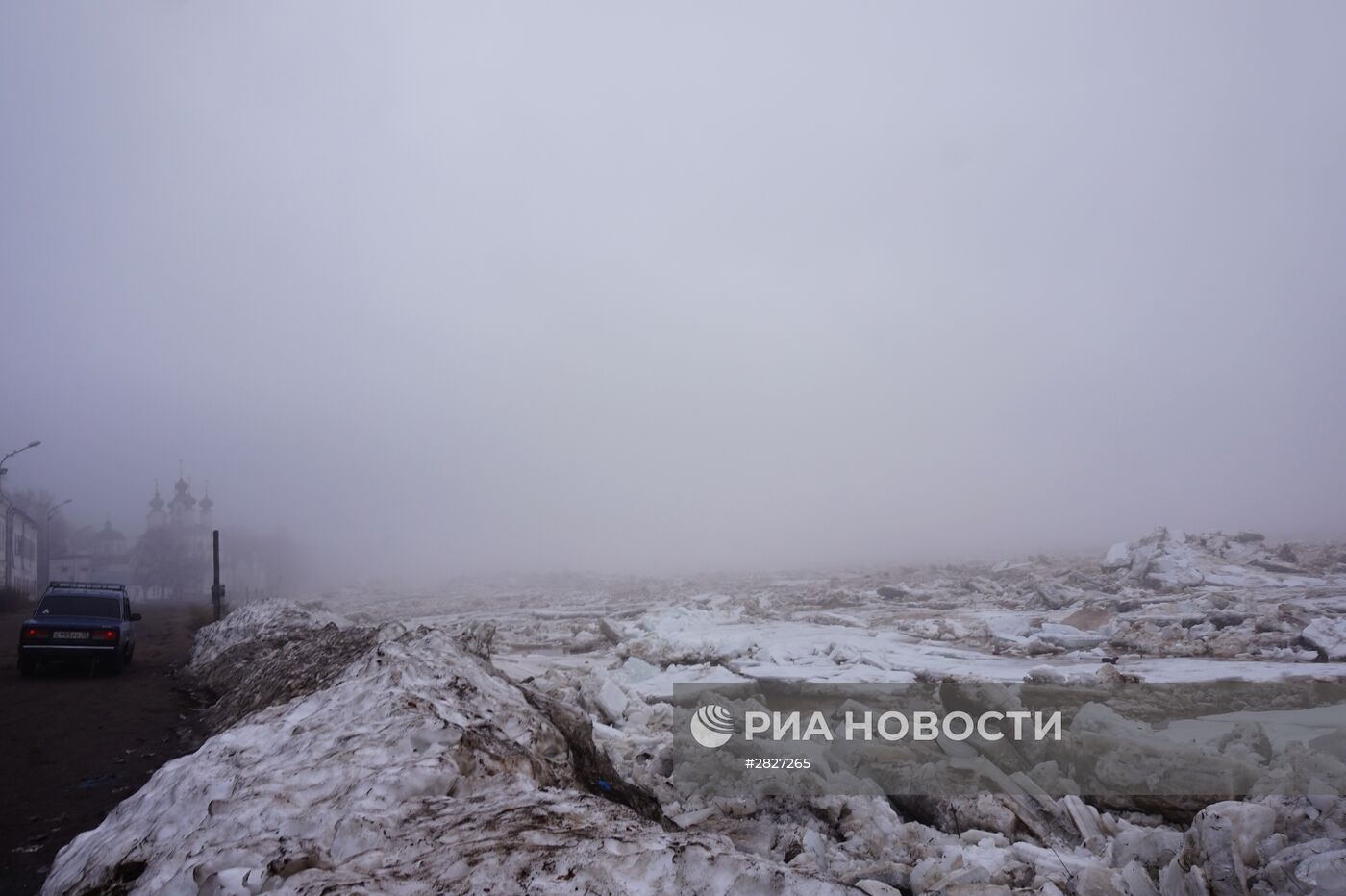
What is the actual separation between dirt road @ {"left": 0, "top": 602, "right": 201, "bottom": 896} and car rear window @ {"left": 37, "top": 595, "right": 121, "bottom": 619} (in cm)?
104

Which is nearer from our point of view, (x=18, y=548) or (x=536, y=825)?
(x=536, y=825)

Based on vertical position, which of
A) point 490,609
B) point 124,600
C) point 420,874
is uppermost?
point 420,874

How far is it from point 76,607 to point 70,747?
645 cm

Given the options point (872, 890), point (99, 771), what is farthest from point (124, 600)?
point (872, 890)

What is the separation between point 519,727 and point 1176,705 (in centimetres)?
886

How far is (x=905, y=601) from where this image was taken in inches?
854

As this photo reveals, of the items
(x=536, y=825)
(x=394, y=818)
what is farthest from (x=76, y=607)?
(x=536, y=825)

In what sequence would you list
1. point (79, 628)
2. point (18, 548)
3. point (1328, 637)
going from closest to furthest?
point (1328, 637) → point (79, 628) → point (18, 548)

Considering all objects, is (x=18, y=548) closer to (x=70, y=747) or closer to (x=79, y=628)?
(x=79, y=628)

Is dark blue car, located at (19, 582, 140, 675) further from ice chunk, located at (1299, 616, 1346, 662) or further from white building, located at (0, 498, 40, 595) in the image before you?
white building, located at (0, 498, 40, 595)

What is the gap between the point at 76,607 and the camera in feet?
37.3

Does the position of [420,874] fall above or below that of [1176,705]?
above

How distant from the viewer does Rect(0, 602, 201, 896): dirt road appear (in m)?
4.58

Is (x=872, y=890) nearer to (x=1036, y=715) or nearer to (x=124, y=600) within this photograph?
(x=1036, y=715)
